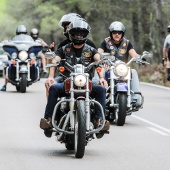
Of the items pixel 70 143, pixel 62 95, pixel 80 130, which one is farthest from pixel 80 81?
pixel 70 143

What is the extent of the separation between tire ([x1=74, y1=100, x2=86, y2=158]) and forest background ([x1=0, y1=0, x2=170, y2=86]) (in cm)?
2272

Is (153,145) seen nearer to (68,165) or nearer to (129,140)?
(129,140)

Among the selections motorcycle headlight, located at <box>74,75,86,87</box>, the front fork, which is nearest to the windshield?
the front fork

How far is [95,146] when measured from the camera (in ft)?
43.2

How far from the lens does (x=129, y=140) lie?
1410 centimetres

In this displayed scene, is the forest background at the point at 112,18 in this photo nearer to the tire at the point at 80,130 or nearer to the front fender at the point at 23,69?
the front fender at the point at 23,69

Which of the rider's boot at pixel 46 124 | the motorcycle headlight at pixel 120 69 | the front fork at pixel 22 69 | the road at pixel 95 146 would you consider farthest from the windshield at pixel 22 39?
the rider's boot at pixel 46 124

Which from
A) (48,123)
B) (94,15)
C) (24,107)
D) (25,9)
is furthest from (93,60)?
(25,9)

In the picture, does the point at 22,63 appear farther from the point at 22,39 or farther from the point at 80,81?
the point at 80,81

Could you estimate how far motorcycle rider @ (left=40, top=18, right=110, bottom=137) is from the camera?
1195cm

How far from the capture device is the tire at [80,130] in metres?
11.2

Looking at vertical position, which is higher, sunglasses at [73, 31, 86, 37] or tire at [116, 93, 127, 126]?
sunglasses at [73, 31, 86, 37]

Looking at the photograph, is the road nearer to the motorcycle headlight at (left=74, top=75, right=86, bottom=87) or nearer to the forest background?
the motorcycle headlight at (left=74, top=75, right=86, bottom=87)

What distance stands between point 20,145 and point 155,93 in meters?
15.3
